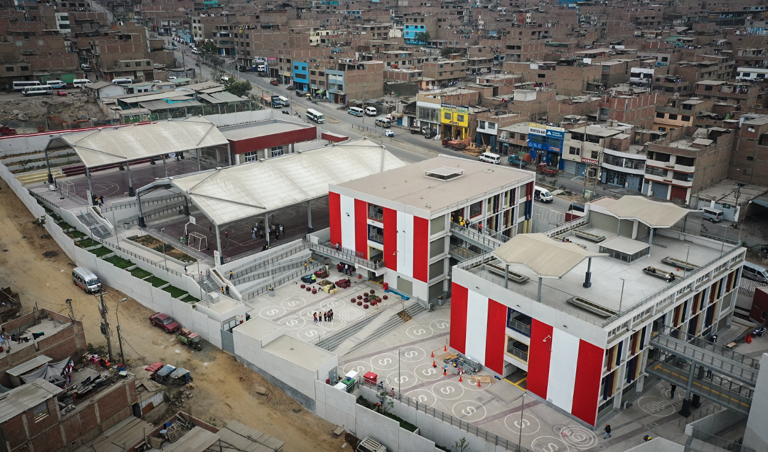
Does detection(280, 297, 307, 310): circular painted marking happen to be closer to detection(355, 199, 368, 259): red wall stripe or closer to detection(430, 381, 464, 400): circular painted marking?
detection(355, 199, 368, 259): red wall stripe

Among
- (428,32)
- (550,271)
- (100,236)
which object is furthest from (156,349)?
(428,32)

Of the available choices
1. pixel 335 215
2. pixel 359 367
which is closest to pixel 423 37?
pixel 335 215

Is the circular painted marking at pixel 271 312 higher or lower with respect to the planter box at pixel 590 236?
lower

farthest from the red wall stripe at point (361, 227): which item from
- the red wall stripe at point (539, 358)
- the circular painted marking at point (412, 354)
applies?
the red wall stripe at point (539, 358)

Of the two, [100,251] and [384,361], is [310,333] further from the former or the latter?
[100,251]

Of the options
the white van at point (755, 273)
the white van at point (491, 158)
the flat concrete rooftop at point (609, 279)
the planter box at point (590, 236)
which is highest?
Answer: the planter box at point (590, 236)

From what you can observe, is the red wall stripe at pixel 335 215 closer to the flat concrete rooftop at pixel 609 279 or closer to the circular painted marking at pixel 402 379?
the flat concrete rooftop at pixel 609 279

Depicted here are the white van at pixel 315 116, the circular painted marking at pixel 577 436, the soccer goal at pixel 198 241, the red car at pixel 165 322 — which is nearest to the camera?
the circular painted marking at pixel 577 436
